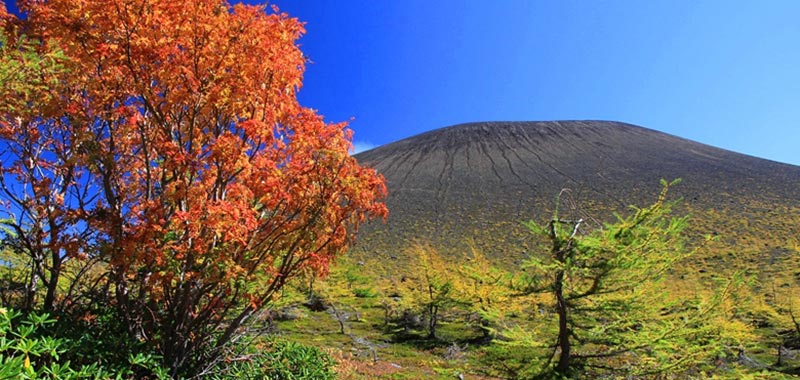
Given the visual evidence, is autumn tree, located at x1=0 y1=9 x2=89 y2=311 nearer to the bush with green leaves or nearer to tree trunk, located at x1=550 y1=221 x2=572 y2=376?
the bush with green leaves

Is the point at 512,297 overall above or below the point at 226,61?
below

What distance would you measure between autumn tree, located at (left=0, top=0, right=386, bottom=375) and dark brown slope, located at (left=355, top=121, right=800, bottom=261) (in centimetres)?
4008

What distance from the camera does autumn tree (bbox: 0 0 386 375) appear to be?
17.8 ft

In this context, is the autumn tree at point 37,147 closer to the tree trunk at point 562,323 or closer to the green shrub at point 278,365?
the green shrub at point 278,365

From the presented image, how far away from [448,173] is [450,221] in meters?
26.7

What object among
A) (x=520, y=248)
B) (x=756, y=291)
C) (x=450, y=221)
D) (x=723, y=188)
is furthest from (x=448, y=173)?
(x=756, y=291)

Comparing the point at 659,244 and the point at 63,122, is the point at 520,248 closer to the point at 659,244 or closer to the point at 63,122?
the point at 659,244

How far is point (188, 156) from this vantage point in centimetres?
551

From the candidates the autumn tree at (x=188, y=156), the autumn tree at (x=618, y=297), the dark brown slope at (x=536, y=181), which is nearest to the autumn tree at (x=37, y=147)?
the autumn tree at (x=188, y=156)

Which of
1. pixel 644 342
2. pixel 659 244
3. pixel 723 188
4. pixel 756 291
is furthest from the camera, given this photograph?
pixel 723 188

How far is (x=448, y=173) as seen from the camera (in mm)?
95188

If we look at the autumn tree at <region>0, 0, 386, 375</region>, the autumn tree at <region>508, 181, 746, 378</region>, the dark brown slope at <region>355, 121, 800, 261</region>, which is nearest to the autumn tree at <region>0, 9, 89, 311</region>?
the autumn tree at <region>0, 0, 386, 375</region>

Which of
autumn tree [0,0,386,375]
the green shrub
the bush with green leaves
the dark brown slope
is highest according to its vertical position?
the dark brown slope

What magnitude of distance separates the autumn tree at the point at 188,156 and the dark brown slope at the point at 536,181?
4008 cm
